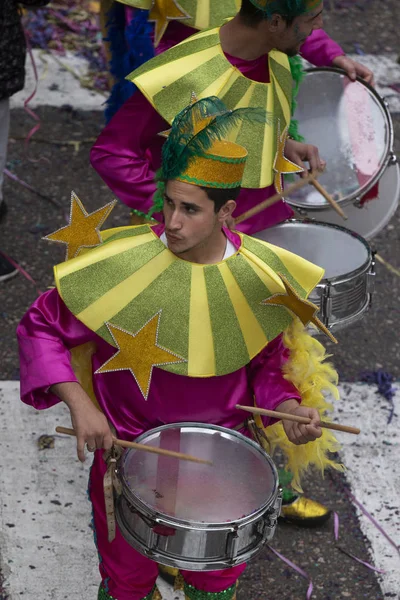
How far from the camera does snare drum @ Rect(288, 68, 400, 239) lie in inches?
154

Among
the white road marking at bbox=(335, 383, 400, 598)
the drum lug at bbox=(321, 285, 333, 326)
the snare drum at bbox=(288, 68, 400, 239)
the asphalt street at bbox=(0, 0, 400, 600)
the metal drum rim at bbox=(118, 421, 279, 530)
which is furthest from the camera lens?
the snare drum at bbox=(288, 68, 400, 239)

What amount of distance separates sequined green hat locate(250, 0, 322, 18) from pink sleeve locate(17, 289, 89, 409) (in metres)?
1.13

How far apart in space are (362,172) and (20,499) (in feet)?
5.71

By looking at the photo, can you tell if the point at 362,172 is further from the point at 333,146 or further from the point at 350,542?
the point at 350,542

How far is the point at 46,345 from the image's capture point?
2.53 m

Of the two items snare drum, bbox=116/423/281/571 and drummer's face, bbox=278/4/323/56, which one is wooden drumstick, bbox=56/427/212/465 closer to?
snare drum, bbox=116/423/281/571

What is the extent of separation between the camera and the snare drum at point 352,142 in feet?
12.8

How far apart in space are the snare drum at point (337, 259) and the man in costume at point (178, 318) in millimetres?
584

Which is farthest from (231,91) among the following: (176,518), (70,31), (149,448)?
(70,31)

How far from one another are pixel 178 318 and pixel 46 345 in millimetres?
330

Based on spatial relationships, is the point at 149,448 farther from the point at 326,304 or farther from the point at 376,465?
the point at 376,465

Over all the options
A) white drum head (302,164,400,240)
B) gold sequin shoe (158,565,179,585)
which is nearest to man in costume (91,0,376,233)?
white drum head (302,164,400,240)

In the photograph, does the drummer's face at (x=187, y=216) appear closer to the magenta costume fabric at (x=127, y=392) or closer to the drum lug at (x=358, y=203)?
the magenta costume fabric at (x=127, y=392)

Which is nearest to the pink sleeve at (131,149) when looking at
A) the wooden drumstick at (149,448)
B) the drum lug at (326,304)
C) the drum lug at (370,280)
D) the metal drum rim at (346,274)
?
the metal drum rim at (346,274)
